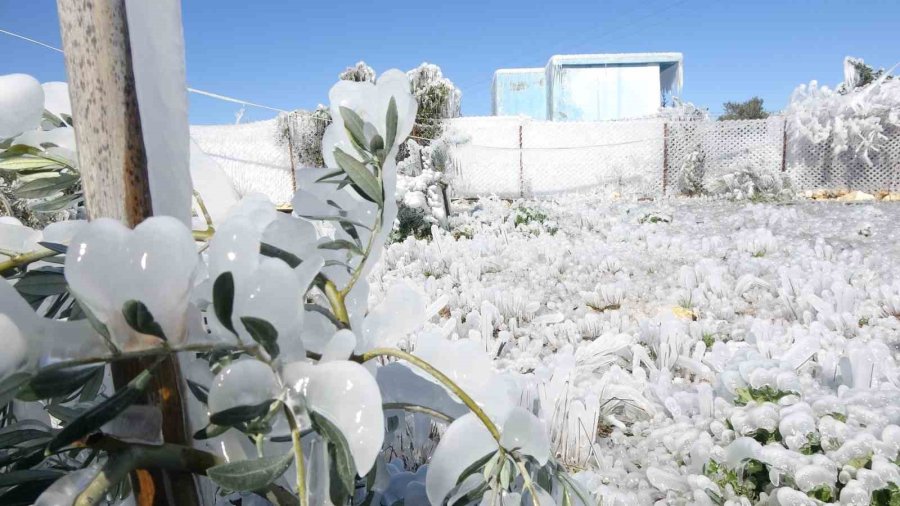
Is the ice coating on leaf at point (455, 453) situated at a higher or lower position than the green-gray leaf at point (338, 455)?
lower

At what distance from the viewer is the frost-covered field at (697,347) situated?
1.28 m

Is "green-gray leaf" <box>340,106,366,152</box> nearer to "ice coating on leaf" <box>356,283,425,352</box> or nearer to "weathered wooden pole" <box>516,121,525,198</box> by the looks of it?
"ice coating on leaf" <box>356,283,425,352</box>

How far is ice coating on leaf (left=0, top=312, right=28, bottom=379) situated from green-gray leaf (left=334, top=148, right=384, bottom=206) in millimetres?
265

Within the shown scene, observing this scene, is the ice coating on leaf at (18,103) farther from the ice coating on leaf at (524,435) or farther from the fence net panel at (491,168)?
the fence net panel at (491,168)

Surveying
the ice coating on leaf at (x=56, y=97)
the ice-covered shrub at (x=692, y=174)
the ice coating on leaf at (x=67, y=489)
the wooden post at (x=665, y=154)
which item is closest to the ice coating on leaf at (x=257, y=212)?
the ice coating on leaf at (x=67, y=489)

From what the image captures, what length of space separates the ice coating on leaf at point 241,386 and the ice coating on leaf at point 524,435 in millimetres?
205

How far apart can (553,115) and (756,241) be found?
23.6 meters

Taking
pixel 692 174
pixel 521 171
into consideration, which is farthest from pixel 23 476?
pixel 521 171

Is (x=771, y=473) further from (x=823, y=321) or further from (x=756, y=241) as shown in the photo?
(x=756, y=241)

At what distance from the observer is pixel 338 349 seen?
0.45m

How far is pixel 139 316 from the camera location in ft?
1.17

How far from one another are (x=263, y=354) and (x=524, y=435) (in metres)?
0.23

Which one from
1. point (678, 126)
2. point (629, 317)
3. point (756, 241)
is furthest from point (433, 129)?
point (629, 317)

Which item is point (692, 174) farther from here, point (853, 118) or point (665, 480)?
point (665, 480)
